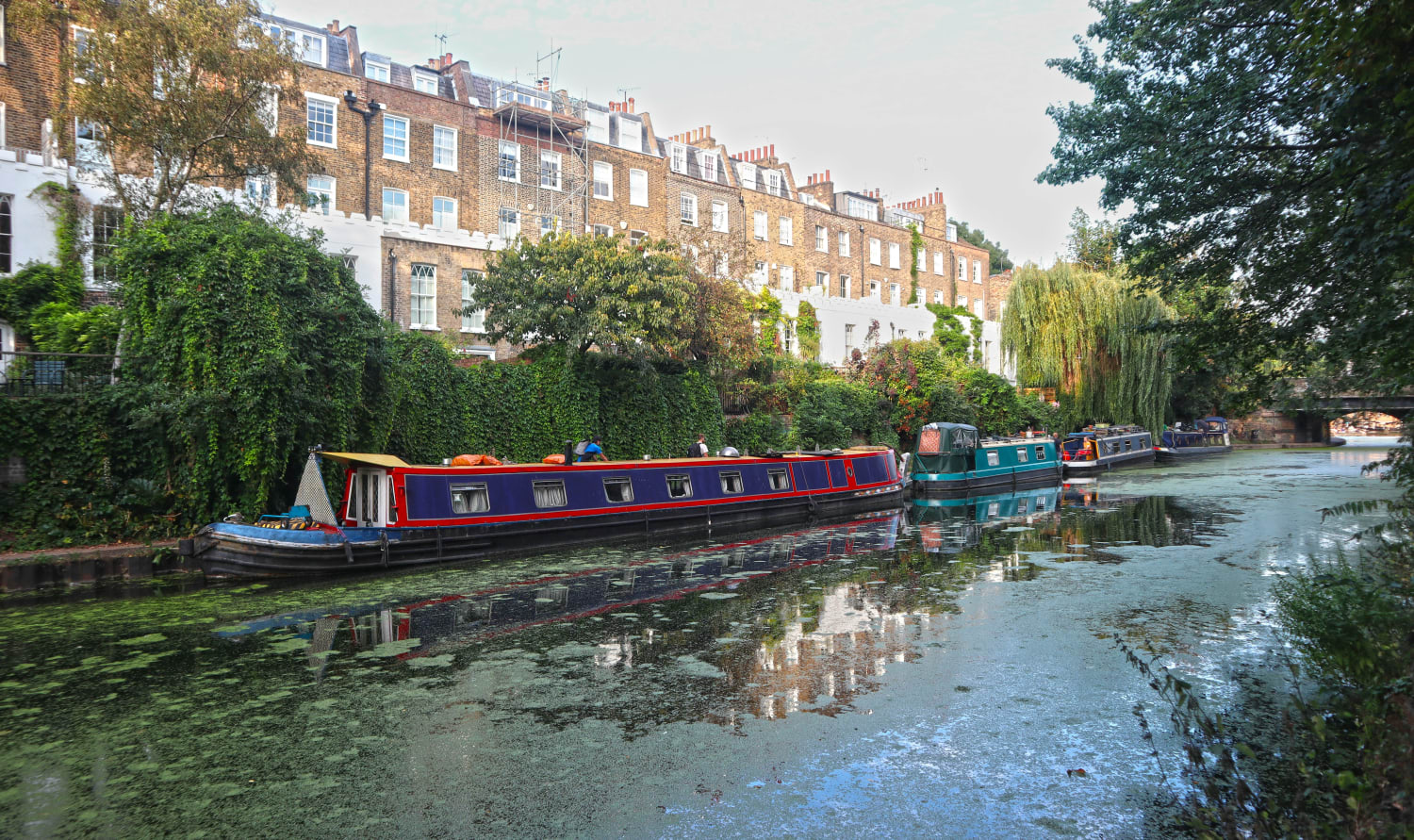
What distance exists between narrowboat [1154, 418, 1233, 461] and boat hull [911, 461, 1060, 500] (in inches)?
504

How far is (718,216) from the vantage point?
3303 centimetres

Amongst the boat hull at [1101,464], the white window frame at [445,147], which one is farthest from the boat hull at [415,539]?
the boat hull at [1101,464]

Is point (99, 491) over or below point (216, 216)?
below

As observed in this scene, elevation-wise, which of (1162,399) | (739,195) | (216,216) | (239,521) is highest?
(739,195)

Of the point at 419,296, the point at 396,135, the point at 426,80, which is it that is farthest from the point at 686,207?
the point at 419,296

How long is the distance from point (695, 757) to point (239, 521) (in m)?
9.41

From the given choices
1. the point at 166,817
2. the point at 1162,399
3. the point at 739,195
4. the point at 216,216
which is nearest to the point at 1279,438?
the point at 1162,399

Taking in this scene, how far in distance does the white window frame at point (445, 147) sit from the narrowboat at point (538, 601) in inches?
661

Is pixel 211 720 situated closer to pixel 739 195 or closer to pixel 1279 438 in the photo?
pixel 739 195

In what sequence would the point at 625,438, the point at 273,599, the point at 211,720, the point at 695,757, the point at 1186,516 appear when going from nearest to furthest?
the point at 695,757, the point at 211,720, the point at 273,599, the point at 1186,516, the point at 625,438

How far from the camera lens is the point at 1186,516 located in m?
18.4

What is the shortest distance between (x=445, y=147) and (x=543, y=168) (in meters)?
3.22

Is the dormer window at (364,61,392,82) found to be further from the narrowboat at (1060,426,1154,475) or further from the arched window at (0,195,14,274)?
the narrowboat at (1060,426,1154,475)

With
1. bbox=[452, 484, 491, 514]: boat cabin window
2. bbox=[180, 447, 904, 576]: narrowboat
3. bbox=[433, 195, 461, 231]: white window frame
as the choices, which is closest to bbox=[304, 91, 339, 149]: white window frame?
bbox=[433, 195, 461, 231]: white window frame
